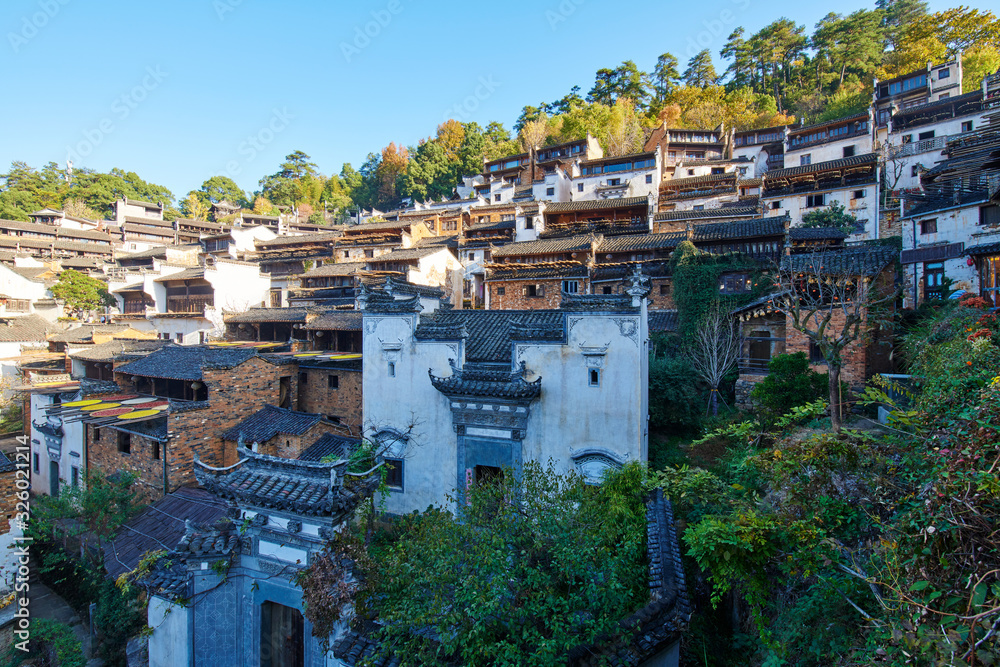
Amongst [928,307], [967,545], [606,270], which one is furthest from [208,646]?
[606,270]

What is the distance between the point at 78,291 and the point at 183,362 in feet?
98.7

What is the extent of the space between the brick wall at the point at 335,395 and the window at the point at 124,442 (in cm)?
613

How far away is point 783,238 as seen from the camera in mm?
25719

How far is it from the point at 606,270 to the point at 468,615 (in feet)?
89.0

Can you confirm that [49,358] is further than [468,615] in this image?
Yes

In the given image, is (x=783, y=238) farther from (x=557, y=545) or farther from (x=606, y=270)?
(x=557, y=545)

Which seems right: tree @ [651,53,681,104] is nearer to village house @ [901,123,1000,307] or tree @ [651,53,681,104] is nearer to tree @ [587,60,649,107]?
tree @ [587,60,649,107]

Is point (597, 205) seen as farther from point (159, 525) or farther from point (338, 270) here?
point (159, 525)

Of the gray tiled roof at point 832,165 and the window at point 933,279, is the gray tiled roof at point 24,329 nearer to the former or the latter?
the window at point 933,279

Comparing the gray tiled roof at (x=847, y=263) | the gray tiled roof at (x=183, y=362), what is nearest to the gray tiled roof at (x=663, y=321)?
the gray tiled roof at (x=847, y=263)

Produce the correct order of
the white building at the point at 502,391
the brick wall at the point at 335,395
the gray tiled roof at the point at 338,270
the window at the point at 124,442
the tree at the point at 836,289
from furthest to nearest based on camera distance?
1. the gray tiled roof at the point at 338,270
2. the brick wall at the point at 335,395
3. the window at the point at 124,442
4. the tree at the point at 836,289
5. the white building at the point at 502,391

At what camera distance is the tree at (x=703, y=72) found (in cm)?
6153

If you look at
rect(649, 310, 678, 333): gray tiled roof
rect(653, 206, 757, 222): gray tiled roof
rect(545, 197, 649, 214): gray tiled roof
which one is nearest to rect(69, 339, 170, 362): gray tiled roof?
rect(649, 310, 678, 333): gray tiled roof

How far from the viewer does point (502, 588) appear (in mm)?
5340
